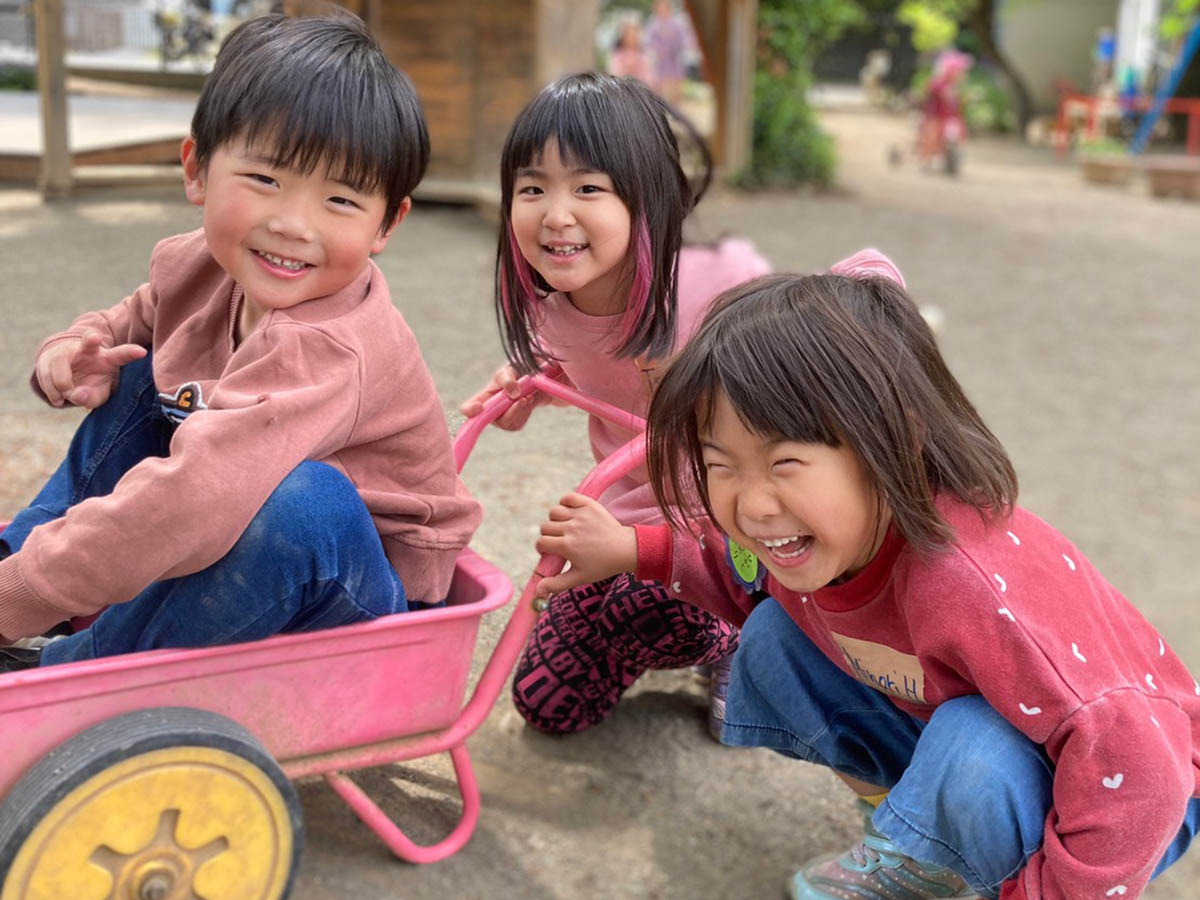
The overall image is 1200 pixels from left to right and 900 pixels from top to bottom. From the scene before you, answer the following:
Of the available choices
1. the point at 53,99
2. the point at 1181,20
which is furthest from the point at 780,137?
the point at 1181,20

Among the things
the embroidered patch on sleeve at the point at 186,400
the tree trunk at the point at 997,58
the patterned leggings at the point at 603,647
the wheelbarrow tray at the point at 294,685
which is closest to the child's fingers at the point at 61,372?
the embroidered patch on sleeve at the point at 186,400

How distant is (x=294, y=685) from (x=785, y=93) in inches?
359

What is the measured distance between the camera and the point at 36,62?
20.3 ft

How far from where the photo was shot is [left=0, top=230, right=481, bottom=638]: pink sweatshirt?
1.38 m

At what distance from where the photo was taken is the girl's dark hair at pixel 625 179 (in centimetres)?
185

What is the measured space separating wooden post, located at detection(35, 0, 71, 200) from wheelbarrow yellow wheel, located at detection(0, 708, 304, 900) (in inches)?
201

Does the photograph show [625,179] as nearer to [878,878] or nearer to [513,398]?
[513,398]

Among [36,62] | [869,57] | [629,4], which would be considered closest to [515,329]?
[36,62]

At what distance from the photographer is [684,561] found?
5.88 feet

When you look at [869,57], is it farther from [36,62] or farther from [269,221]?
[269,221]

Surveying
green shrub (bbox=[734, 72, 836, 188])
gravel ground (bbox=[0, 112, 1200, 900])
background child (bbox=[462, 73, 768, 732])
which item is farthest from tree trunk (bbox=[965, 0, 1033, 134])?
background child (bbox=[462, 73, 768, 732])

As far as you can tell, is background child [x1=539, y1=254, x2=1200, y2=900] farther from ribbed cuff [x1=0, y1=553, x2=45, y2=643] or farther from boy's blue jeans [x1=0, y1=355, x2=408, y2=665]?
ribbed cuff [x1=0, y1=553, x2=45, y2=643]

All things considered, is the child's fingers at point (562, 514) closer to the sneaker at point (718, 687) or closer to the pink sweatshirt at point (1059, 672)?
the pink sweatshirt at point (1059, 672)

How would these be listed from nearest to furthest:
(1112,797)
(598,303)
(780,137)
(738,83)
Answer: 1. (1112,797)
2. (598,303)
3. (738,83)
4. (780,137)
